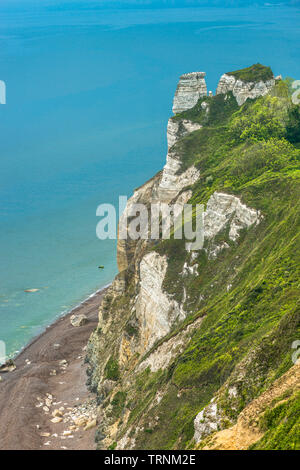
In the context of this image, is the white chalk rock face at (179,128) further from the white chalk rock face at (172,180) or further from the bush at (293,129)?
the bush at (293,129)

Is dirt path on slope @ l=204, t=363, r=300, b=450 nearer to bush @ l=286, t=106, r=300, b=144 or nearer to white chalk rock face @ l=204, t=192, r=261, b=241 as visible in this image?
white chalk rock face @ l=204, t=192, r=261, b=241

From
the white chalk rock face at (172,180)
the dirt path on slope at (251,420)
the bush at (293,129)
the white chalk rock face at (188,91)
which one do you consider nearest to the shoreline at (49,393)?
the white chalk rock face at (172,180)

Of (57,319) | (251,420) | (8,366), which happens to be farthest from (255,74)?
(251,420)

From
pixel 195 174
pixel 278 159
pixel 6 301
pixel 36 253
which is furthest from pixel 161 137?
pixel 278 159

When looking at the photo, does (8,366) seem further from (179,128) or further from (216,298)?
(216,298)

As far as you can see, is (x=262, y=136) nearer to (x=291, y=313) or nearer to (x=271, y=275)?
(x=271, y=275)
